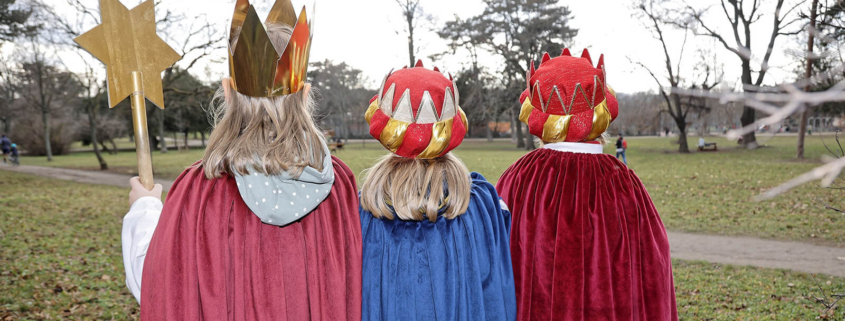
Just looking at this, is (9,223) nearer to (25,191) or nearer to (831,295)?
(25,191)

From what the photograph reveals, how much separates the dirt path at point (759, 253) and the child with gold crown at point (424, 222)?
19.2 feet

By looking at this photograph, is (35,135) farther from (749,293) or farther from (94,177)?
(749,293)

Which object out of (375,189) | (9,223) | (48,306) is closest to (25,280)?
(48,306)

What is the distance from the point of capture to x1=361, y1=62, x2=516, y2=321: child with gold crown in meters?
2.31

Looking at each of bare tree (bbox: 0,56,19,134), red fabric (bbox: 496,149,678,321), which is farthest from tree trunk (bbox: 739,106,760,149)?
bare tree (bbox: 0,56,19,134)

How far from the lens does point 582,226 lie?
2.72 m

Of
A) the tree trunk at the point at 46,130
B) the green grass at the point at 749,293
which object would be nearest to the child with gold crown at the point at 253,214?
the green grass at the point at 749,293

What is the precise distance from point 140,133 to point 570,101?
2.17 metres

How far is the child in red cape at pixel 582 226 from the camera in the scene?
8.91 feet

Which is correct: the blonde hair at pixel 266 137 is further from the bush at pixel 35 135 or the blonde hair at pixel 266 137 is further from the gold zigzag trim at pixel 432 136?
the bush at pixel 35 135

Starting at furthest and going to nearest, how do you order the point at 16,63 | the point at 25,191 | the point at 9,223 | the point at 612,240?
the point at 16,63 → the point at 25,191 → the point at 9,223 → the point at 612,240

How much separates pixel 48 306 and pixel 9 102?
1379 inches

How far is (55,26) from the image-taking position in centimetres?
1683

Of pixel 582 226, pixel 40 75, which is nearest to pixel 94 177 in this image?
pixel 40 75
